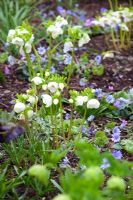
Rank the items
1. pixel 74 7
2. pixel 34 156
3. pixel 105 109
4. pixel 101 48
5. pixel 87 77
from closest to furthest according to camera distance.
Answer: pixel 34 156 < pixel 105 109 < pixel 87 77 < pixel 101 48 < pixel 74 7

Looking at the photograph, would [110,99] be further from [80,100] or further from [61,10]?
[61,10]

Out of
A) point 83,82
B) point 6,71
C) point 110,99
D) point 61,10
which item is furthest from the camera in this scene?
point 61,10

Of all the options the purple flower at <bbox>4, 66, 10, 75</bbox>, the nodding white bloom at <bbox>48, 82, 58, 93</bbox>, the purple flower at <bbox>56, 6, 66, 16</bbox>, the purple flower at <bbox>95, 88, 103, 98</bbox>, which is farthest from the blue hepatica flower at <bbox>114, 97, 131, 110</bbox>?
the purple flower at <bbox>56, 6, 66, 16</bbox>

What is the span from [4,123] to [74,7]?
3.04 meters

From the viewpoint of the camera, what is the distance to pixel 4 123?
210 centimetres

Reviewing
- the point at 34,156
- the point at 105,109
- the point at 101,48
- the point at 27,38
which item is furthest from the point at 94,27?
the point at 34,156

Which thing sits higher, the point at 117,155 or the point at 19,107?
the point at 19,107

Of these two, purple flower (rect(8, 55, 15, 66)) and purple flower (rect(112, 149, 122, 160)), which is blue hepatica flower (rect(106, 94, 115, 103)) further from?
purple flower (rect(8, 55, 15, 66))

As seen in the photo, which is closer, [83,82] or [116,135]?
[116,135]

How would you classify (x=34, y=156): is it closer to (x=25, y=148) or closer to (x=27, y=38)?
(x=25, y=148)

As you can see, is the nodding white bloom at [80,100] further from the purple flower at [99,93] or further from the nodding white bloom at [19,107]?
the purple flower at [99,93]

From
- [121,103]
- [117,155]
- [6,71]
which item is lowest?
[117,155]

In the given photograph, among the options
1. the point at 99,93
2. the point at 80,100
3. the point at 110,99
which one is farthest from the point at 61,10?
the point at 80,100

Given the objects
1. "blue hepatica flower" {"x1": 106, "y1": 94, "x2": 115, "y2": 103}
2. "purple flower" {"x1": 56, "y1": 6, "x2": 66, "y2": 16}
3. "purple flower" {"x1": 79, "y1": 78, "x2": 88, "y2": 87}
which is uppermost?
"purple flower" {"x1": 56, "y1": 6, "x2": 66, "y2": 16}
